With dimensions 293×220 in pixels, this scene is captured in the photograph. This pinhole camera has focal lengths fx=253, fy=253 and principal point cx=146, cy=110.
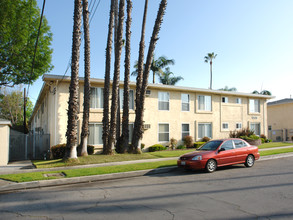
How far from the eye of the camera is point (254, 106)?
27141mm

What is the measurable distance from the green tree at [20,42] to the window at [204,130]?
51.1 ft

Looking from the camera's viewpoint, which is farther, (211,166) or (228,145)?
(228,145)

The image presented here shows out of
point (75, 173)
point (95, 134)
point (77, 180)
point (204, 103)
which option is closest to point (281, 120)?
point (204, 103)

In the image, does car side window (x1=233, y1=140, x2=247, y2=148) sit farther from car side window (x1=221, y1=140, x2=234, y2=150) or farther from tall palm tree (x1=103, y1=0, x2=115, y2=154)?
tall palm tree (x1=103, y1=0, x2=115, y2=154)

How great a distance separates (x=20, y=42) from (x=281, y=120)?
3134 cm

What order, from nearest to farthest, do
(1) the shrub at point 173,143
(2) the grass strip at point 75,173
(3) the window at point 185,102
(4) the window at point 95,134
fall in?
1. (2) the grass strip at point 75,173
2. (4) the window at point 95,134
3. (1) the shrub at point 173,143
4. (3) the window at point 185,102

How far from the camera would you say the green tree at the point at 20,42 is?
867 inches

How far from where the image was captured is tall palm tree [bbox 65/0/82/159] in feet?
43.0

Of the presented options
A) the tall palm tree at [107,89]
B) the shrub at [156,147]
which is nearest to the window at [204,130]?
the shrub at [156,147]

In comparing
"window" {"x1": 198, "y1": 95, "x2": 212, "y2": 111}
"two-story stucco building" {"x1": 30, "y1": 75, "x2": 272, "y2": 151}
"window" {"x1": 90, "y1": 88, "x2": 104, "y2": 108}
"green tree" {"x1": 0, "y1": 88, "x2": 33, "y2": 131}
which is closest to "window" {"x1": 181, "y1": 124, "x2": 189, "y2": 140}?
"two-story stucco building" {"x1": 30, "y1": 75, "x2": 272, "y2": 151}

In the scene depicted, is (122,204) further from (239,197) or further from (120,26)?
(120,26)

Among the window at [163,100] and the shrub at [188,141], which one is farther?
the shrub at [188,141]

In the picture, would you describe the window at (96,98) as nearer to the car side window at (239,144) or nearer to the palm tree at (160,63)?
the car side window at (239,144)

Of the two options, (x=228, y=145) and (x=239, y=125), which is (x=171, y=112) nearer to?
(x=239, y=125)
